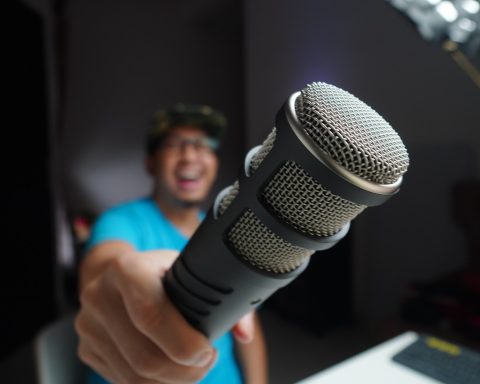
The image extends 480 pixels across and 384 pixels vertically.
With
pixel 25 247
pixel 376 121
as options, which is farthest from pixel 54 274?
pixel 376 121

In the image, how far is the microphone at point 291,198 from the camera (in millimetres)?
197

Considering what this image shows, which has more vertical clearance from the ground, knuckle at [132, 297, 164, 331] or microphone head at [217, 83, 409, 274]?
microphone head at [217, 83, 409, 274]

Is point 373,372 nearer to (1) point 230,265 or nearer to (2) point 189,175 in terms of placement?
(1) point 230,265

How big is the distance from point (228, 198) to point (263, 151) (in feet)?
0.18

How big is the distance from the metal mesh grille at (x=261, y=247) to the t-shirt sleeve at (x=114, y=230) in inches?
22.8

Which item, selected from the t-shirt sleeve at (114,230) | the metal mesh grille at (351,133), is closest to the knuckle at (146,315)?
the metal mesh grille at (351,133)

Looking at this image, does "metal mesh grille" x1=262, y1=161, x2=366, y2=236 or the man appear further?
the man

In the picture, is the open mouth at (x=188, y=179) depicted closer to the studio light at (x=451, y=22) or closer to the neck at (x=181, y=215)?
→ the neck at (x=181, y=215)

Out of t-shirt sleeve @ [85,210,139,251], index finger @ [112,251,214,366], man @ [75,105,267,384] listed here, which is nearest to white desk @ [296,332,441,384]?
man @ [75,105,267,384]

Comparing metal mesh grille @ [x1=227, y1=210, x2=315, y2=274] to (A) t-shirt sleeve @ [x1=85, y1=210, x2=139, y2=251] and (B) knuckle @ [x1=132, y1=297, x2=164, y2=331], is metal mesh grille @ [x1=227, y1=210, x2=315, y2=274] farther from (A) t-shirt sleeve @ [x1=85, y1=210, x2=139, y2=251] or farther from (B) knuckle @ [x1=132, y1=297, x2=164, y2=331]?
(A) t-shirt sleeve @ [x1=85, y1=210, x2=139, y2=251]

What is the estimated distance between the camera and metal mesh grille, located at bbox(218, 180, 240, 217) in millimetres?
261

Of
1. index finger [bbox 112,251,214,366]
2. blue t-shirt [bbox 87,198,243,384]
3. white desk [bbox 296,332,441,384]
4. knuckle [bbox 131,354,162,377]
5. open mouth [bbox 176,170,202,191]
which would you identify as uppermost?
index finger [bbox 112,251,214,366]

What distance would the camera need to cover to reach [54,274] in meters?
2.27

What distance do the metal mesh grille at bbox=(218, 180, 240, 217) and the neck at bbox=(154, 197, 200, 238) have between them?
635mm
